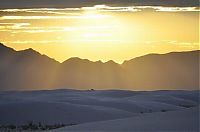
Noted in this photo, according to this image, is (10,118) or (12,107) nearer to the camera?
(10,118)

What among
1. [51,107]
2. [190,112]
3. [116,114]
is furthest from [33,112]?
[190,112]

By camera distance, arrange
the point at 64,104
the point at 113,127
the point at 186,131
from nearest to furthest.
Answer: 1. the point at 186,131
2. the point at 113,127
3. the point at 64,104

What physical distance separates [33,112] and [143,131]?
18.9 metres

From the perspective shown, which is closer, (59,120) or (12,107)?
(59,120)

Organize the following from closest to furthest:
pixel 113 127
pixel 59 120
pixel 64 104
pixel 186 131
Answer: pixel 186 131 < pixel 113 127 < pixel 59 120 < pixel 64 104

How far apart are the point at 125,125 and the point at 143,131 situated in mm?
1438

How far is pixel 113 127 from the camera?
15.6 m

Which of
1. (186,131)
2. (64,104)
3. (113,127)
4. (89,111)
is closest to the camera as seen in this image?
(186,131)

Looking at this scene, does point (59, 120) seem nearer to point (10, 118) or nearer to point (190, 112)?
point (10, 118)

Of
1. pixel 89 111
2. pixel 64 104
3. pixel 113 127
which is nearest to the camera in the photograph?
pixel 113 127

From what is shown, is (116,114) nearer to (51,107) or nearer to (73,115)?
(73,115)

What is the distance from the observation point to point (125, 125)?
15.9 meters

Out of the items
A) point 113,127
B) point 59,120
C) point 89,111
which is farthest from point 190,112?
point 89,111

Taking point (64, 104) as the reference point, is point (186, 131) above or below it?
below
